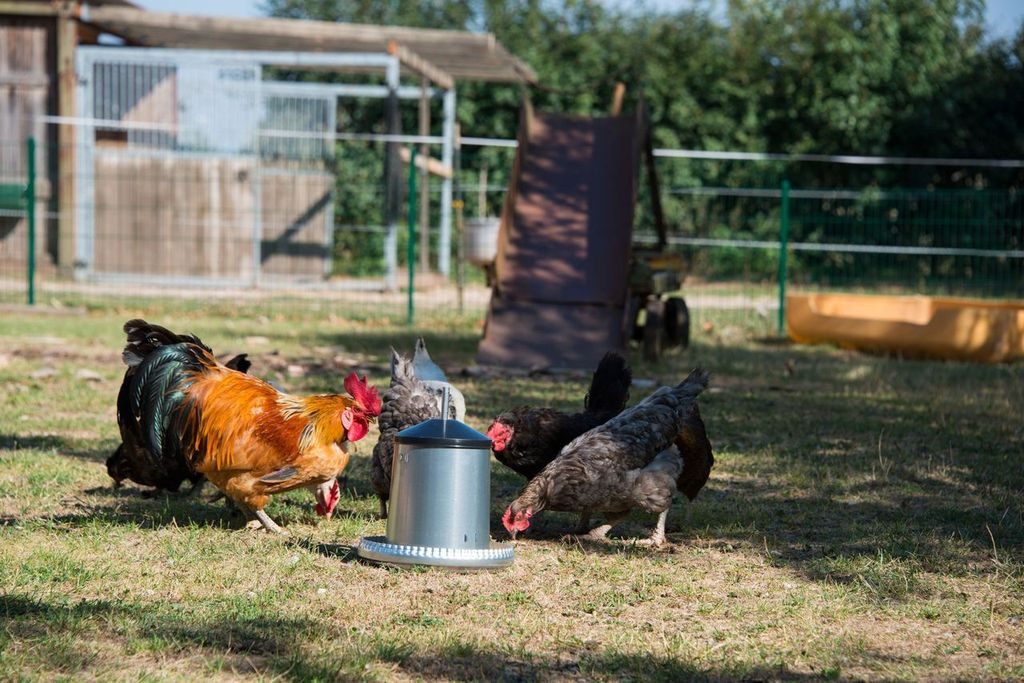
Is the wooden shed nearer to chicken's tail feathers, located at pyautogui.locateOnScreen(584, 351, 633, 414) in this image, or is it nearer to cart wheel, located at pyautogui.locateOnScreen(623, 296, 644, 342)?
cart wheel, located at pyautogui.locateOnScreen(623, 296, 644, 342)

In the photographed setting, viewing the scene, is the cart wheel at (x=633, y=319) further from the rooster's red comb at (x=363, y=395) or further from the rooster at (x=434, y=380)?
the rooster's red comb at (x=363, y=395)

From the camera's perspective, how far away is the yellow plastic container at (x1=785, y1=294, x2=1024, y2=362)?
1315cm

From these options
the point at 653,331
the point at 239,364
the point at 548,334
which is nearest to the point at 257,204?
the point at 548,334

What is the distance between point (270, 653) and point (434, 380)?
312 cm

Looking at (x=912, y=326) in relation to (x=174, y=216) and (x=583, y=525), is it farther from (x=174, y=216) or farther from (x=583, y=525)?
(x=174, y=216)

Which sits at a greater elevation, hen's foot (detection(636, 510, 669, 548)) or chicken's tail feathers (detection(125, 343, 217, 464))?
chicken's tail feathers (detection(125, 343, 217, 464))

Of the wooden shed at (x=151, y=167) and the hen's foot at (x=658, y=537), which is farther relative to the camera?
the wooden shed at (x=151, y=167)

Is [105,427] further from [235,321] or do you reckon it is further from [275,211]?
[275,211]

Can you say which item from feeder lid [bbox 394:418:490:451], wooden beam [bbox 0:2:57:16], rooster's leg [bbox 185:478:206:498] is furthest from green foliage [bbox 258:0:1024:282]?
feeder lid [bbox 394:418:490:451]

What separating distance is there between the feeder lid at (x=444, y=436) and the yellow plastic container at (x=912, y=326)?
31.3 feet

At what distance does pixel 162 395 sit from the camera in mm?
5727

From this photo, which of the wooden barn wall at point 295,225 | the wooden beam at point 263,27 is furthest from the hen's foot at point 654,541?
the wooden barn wall at point 295,225

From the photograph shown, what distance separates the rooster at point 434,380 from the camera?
6532mm

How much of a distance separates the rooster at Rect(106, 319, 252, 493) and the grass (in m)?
0.20
